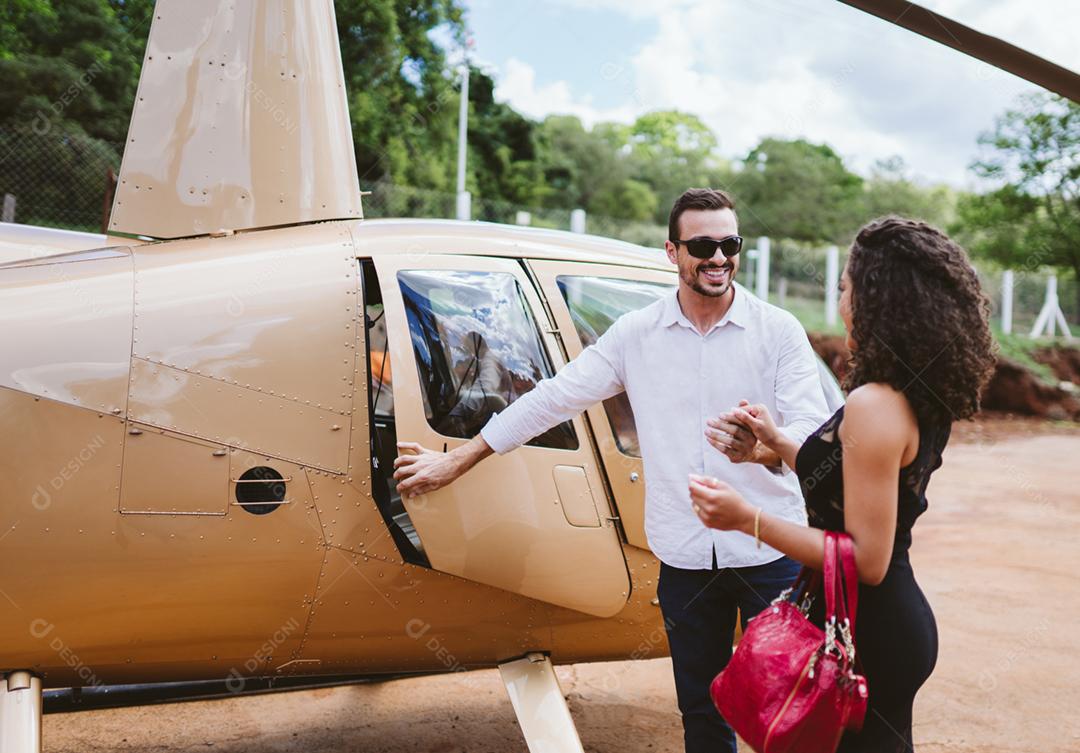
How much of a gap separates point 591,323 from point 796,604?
1.69 m

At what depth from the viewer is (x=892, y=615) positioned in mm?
2170

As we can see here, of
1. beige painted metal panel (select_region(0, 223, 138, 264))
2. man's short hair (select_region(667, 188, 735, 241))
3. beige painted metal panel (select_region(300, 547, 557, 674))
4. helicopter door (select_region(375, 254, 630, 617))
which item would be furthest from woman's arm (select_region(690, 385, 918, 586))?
beige painted metal panel (select_region(0, 223, 138, 264))

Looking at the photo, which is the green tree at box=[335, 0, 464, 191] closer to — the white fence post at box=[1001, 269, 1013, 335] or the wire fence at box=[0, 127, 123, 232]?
the wire fence at box=[0, 127, 123, 232]

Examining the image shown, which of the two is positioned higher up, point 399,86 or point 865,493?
point 399,86

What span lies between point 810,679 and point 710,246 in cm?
130

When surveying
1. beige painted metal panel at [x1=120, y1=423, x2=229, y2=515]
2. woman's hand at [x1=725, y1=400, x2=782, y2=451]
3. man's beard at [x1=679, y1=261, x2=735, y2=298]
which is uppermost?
man's beard at [x1=679, y1=261, x2=735, y2=298]

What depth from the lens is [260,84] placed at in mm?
3637

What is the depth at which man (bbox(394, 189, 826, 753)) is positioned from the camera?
2836 millimetres

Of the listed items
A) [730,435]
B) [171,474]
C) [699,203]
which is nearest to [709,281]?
[699,203]

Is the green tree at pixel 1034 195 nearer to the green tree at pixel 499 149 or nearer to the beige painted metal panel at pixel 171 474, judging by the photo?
the green tree at pixel 499 149

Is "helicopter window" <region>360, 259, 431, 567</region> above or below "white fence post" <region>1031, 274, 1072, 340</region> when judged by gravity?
above

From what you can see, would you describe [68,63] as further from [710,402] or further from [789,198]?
[789,198]

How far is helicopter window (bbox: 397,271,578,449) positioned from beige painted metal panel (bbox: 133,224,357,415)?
0.27 m

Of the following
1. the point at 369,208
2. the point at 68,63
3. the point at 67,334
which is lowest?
the point at 67,334
